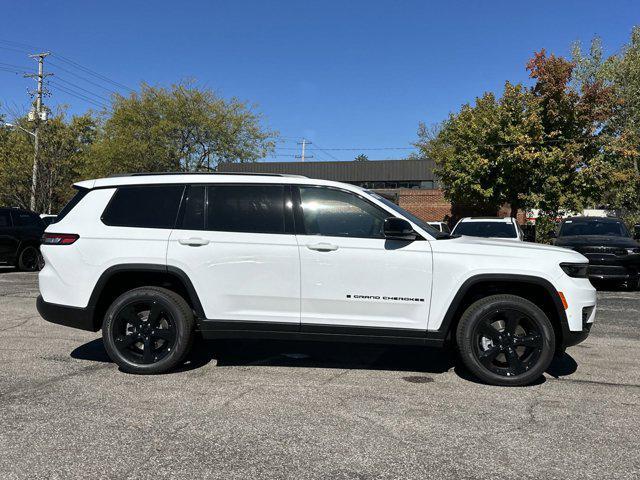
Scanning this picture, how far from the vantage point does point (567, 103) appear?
25156 millimetres

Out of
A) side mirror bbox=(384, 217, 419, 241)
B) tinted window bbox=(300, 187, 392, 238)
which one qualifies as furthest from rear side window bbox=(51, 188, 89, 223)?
side mirror bbox=(384, 217, 419, 241)

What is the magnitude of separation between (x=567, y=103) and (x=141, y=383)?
83.4 feet

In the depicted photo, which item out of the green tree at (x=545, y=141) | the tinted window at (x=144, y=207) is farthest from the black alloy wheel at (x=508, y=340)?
the green tree at (x=545, y=141)

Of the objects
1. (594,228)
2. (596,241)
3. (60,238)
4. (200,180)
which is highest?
(200,180)

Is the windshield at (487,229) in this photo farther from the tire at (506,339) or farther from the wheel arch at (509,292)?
the tire at (506,339)

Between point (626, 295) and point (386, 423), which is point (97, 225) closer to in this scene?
point (386, 423)

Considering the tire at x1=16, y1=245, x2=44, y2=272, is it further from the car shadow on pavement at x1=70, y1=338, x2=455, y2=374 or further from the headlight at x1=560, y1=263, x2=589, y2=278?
the headlight at x1=560, y1=263, x2=589, y2=278

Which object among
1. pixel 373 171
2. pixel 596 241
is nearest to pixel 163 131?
pixel 373 171

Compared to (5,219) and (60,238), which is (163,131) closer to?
(5,219)

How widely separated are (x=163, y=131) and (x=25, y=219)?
20.5m

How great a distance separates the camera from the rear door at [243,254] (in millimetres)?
4840

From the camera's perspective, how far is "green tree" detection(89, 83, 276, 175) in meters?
34.4

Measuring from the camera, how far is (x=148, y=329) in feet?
16.5

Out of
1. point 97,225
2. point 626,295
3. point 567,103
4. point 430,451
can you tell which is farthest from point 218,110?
point 430,451
